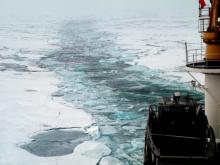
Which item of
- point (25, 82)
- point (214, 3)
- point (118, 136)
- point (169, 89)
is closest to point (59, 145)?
point (118, 136)

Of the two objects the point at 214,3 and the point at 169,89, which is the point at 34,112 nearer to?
the point at 169,89

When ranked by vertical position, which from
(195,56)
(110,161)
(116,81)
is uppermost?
(195,56)

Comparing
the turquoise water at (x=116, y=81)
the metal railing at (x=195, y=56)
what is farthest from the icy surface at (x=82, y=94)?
the metal railing at (x=195, y=56)

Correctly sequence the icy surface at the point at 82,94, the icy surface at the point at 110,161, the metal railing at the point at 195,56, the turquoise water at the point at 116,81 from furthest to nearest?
1. the turquoise water at the point at 116,81
2. the icy surface at the point at 82,94
3. the icy surface at the point at 110,161
4. the metal railing at the point at 195,56

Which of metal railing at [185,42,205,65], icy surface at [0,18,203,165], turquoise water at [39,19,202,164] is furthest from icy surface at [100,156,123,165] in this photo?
metal railing at [185,42,205,65]

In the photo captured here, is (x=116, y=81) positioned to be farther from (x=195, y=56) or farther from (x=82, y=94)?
(x=195, y=56)

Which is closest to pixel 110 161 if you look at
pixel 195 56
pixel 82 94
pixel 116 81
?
pixel 195 56

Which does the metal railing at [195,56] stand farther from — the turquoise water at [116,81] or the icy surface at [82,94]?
the turquoise water at [116,81]

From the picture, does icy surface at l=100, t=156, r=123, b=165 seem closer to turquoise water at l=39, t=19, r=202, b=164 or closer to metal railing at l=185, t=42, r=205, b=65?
turquoise water at l=39, t=19, r=202, b=164
